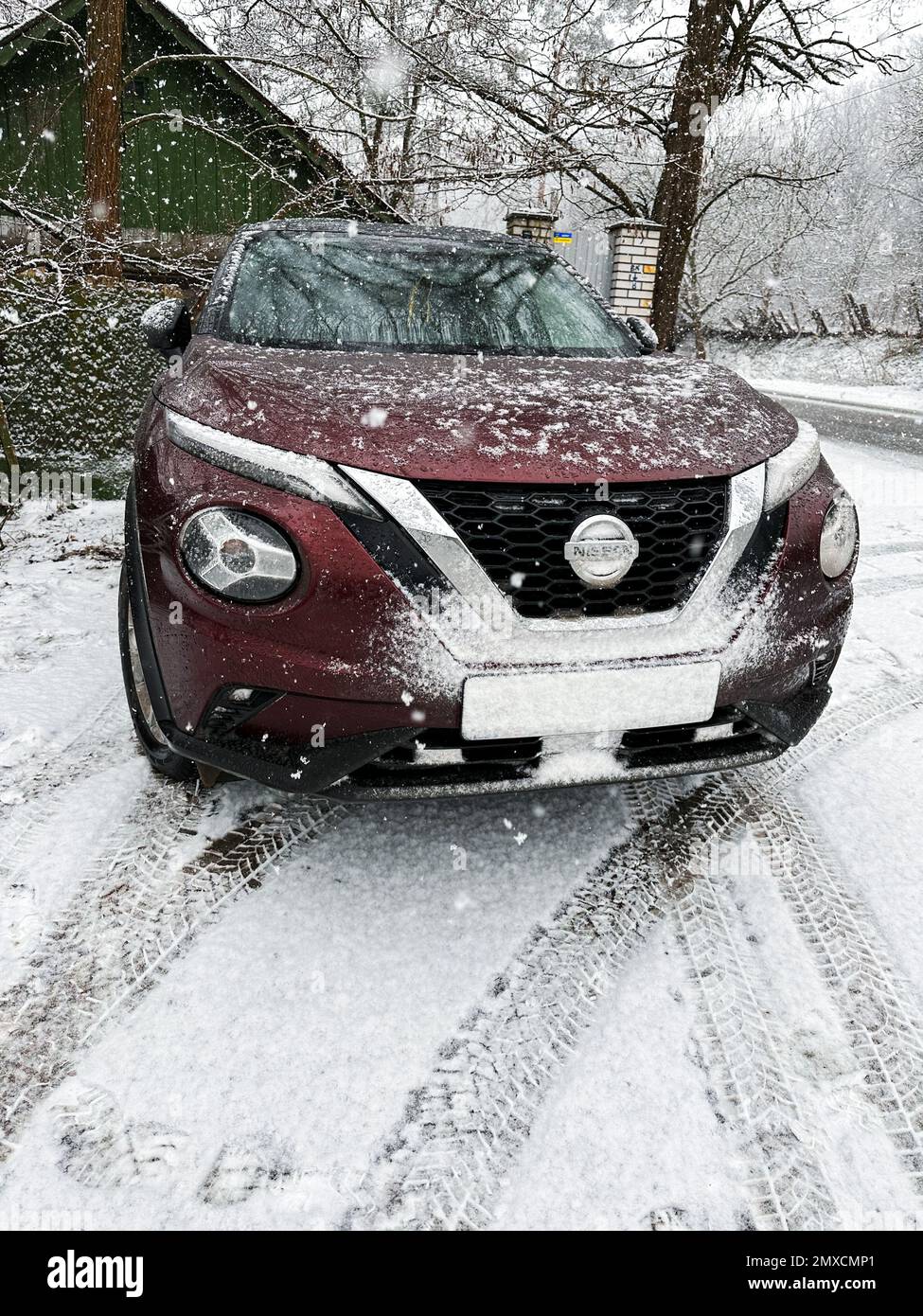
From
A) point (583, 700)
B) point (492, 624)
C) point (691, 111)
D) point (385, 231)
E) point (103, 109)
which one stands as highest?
point (691, 111)

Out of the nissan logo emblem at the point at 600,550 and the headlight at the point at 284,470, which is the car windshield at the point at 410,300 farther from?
the nissan logo emblem at the point at 600,550

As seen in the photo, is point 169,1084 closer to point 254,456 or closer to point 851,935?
point 254,456

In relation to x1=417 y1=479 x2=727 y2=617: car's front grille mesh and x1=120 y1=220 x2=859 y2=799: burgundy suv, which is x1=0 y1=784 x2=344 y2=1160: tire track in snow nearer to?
x1=120 y1=220 x2=859 y2=799: burgundy suv

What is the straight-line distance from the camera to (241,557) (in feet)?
5.30

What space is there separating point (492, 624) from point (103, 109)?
378 inches

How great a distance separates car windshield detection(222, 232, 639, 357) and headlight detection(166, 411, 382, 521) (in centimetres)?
88

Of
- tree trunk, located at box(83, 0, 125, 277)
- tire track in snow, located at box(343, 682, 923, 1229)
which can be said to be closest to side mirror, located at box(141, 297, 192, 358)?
tire track in snow, located at box(343, 682, 923, 1229)

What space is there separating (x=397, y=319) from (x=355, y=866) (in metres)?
1.74

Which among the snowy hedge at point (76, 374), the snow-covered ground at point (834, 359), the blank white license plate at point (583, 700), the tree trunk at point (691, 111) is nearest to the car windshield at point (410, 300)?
the blank white license plate at point (583, 700)

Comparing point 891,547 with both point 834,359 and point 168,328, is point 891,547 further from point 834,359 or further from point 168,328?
point 834,359

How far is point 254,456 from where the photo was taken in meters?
1.67

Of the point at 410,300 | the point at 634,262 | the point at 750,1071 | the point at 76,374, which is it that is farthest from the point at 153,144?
the point at 750,1071

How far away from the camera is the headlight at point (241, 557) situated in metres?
1.60
